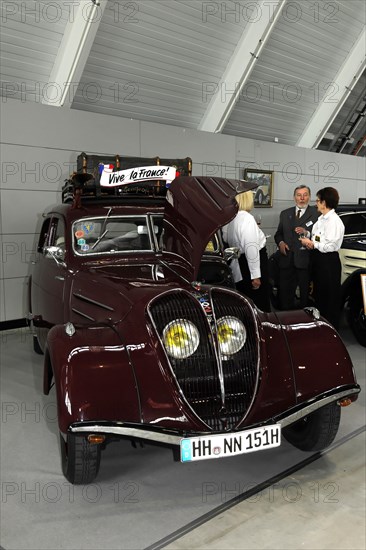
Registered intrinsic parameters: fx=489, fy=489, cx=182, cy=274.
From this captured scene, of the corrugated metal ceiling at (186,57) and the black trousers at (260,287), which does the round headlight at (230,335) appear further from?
the corrugated metal ceiling at (186,57)

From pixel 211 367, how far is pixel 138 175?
185 centimetres

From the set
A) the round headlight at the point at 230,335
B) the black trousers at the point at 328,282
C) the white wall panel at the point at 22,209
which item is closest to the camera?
the round headlight at the point at 230,335

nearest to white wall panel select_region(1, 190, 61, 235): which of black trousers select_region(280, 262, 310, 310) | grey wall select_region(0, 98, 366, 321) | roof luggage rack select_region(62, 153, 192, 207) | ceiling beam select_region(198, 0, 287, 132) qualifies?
grey wall select_region(0, 98, 366, 321)

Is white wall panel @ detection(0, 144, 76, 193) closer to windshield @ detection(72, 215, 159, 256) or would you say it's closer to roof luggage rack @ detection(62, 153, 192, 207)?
roof luggage rack @ detection(62, 153, 192, 207)

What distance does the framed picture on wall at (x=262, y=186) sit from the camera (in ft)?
28.9

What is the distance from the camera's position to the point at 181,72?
24.6ft

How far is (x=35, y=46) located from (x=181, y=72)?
93.5 inches

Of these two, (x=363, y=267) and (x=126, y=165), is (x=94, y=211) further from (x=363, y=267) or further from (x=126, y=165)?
(x=363, y=267)

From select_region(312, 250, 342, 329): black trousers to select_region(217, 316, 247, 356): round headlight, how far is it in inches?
93.5

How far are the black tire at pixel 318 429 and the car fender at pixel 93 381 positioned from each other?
102 centimetres

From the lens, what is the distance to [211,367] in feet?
7.83

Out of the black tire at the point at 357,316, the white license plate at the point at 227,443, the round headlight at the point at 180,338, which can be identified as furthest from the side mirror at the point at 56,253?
the black tire at the point at 357,316

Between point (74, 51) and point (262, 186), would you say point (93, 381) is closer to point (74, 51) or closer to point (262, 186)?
point (74, 51)

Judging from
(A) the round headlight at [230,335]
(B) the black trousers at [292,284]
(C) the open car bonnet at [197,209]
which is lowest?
(B) the black trousers at [292,284]
